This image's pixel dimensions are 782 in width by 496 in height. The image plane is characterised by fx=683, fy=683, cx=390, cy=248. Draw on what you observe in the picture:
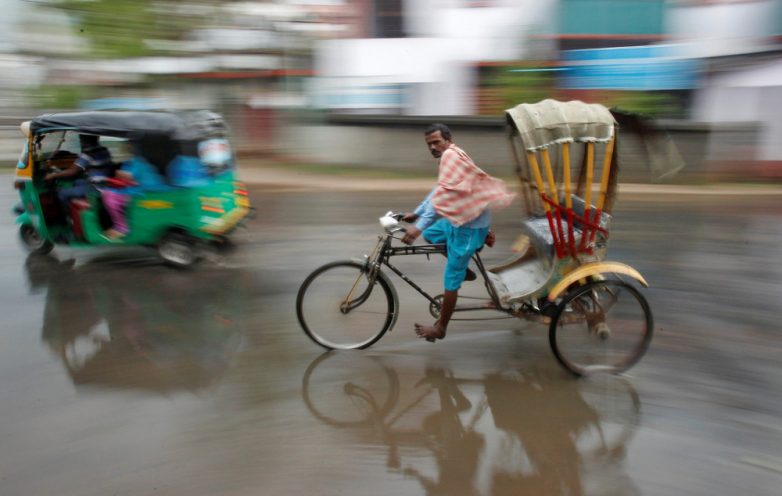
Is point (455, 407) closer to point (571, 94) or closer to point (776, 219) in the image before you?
point (776, 219)

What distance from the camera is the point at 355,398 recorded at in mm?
4270

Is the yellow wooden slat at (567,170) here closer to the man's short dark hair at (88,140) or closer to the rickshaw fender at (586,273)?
the rickshaw fender at (586,273)

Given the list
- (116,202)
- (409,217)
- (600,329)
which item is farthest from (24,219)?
(600,329)

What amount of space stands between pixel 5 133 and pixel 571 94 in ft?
41.9

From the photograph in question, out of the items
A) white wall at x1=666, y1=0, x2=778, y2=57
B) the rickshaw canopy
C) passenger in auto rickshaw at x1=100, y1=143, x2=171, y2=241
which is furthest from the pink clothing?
white wall at x1=666, y1=0, x2=778, y2=57

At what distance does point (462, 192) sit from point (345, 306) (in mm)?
1199

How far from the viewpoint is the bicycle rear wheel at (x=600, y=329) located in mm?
4371

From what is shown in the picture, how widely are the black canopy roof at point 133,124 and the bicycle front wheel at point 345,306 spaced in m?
2.90

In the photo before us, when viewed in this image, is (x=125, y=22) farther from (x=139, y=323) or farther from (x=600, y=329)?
(x=600, y=329)

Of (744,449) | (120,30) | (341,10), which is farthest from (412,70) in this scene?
(744,449)

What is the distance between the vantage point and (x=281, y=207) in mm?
10195

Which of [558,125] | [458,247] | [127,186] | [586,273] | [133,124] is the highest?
[558,125]

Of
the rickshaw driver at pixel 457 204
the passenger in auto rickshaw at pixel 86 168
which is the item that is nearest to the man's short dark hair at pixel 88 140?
Result: the passenger in auto rickshaw at pixel 86 168

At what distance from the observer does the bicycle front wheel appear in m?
4.69
